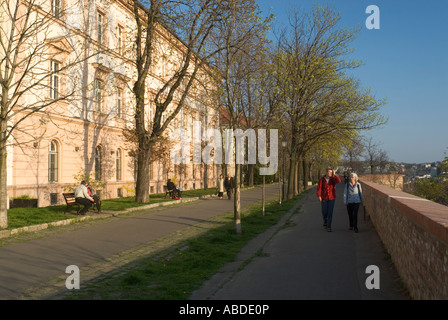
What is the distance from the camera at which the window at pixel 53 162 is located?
21.9 metres

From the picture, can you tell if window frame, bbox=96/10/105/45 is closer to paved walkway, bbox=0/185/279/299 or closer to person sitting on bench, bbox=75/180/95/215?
person sitting on bench, bbox=75/180/95/215

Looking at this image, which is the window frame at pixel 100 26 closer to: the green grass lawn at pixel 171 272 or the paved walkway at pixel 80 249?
the paved walkway at pixel 80 249

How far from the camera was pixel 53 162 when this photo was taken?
22219 mm

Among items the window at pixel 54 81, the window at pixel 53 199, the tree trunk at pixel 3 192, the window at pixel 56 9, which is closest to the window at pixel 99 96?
the window at pixel 54 81

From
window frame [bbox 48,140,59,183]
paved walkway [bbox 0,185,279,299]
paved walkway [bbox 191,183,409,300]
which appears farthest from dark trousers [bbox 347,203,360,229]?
window frame [bbox 48,140,59,183]

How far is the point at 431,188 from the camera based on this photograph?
25.0m

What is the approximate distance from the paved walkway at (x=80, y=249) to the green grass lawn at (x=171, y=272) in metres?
0.45

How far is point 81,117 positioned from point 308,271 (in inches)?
782

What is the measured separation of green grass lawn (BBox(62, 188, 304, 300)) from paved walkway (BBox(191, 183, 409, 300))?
275 mm

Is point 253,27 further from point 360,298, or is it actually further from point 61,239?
point 360,298

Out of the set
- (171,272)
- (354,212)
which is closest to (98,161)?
(354,212)

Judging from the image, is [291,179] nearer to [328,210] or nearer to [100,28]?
[100,28]
